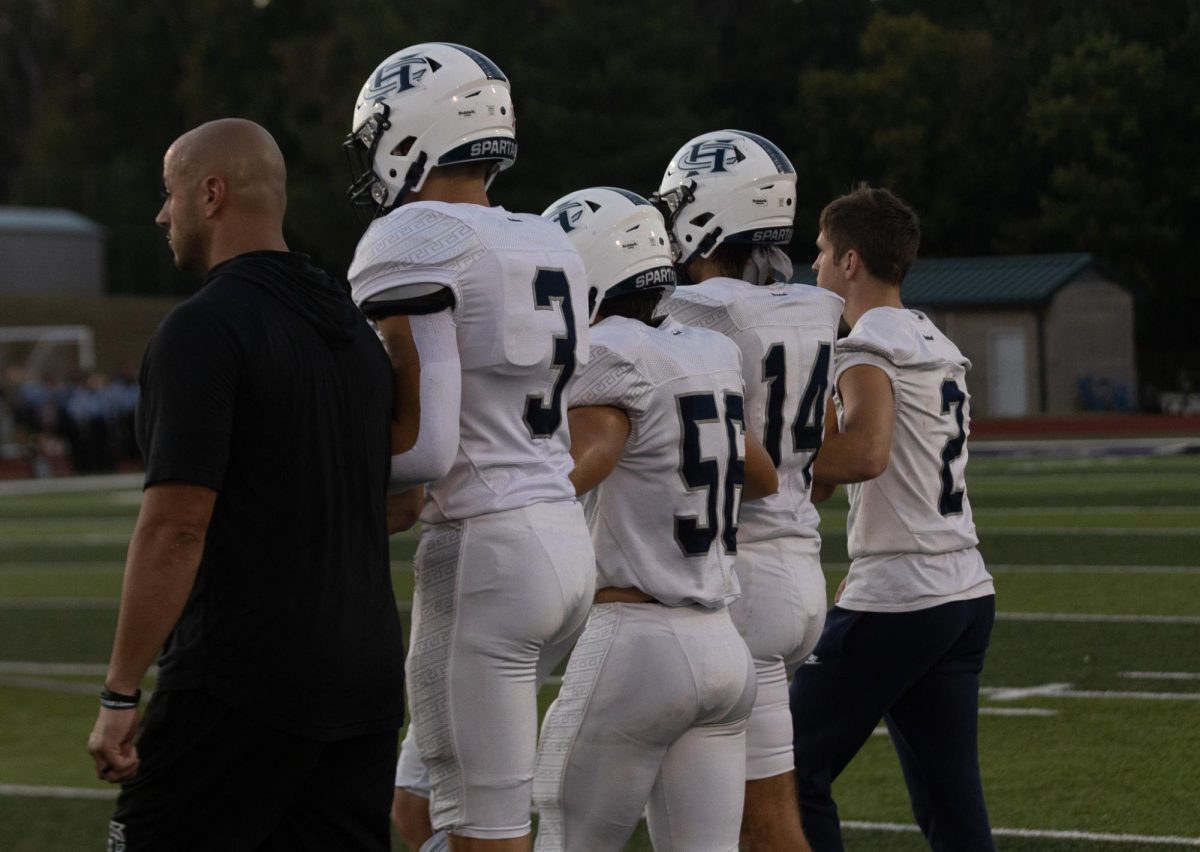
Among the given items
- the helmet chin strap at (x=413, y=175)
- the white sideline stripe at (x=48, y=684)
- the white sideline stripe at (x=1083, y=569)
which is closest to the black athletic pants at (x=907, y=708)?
the helmet chin strap at (x=413, y=175)

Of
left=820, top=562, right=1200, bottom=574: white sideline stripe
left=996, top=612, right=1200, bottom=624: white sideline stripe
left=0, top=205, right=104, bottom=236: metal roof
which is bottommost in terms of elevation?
left=996, top=612, right=1200, bottom=624: white sideline stripe

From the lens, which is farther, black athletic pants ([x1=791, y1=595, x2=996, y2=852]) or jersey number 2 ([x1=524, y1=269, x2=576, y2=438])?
black athletic pants ([x1=791, y1=595, x2=996, y2=852])

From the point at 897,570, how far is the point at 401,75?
152cm

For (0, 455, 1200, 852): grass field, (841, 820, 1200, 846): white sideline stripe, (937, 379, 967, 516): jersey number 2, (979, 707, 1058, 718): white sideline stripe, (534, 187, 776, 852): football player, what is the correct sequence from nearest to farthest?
(534, 187, 776, 852): football player → (937, 379, 967, 516): jersey number 2 → (841, 820, 1200, 846): white sideline stripe → (0, 455, 1200, 852): grass field → (979, 707, 1058, 718): white sideline stripe

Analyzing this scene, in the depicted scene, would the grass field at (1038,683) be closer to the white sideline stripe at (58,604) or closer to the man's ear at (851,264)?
the white sideline stripe at (58,604)

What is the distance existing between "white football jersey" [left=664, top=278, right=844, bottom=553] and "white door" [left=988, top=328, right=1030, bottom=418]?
74.3ft

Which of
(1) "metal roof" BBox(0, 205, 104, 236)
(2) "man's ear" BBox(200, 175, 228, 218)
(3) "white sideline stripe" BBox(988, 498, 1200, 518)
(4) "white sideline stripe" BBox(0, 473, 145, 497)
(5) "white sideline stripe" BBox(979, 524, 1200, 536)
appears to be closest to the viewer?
(2) "man's ear" BBox(200, 175, 228, 218)

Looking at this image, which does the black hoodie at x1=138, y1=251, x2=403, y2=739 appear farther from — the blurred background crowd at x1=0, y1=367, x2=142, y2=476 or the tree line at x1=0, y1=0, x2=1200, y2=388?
the blurred background crowd at x1=0, y1=367, x2=142, y2=476

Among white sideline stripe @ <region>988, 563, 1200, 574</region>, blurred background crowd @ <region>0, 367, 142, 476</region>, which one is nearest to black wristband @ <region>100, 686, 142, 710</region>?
white sideline stripe @ <region>988, 563, 1200, 574</region>

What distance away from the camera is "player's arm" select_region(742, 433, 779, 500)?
3803 millimetres

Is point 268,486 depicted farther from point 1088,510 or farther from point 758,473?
point 1088,510

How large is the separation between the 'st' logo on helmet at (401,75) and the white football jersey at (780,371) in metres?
0.81

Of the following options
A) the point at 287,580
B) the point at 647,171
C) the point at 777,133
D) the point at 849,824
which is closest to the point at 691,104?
the point at 647,171

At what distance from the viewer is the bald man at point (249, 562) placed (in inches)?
115
